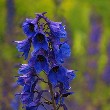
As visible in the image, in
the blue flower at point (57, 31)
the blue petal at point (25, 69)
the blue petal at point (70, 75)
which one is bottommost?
the blue petal at point (70, 75)

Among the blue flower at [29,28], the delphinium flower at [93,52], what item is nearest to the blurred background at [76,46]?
the delphinium flower at [93,52]

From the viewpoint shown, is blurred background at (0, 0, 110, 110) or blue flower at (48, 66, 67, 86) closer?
blue flower at (48, 66, 67, 86)

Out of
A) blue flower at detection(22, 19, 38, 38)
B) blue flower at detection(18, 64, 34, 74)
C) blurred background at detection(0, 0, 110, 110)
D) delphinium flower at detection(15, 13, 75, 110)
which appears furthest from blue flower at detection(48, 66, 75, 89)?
blurred background at detection(0, 0, 110, 110)

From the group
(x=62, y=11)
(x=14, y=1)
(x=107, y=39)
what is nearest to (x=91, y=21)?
(x=107, y=39)

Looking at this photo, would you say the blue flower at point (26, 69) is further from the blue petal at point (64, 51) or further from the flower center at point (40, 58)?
the blue petal at point (64, 51)

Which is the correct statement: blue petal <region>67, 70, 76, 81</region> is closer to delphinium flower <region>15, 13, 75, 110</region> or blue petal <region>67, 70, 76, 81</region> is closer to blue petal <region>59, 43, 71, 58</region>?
delphinium flower <region>15, 13, 75, 110</region>

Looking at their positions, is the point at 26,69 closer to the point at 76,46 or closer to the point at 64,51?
the point at 64,51

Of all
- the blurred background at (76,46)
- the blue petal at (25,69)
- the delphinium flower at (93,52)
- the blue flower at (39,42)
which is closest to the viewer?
the blue flower at (39,42)

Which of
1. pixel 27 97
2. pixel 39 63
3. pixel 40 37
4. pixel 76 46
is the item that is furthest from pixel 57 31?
pixel 76 46
